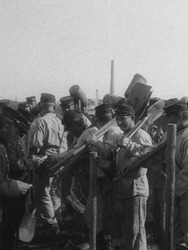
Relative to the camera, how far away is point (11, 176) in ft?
16.6

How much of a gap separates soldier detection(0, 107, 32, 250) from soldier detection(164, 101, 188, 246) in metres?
1.74

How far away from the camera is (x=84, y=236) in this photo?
6.89 m

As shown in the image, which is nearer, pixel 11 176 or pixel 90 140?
pixel 11 176

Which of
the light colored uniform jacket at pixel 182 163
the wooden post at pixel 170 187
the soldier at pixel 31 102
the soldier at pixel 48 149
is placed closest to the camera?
the wooden post at pixel 170 187

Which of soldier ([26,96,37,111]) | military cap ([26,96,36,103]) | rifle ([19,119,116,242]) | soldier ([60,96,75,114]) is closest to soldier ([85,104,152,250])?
rifle ([19,119,116,242])

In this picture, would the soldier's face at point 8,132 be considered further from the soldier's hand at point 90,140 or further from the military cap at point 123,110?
the military cap at point 123,110

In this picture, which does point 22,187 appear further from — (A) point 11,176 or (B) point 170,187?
(B) point 170,187

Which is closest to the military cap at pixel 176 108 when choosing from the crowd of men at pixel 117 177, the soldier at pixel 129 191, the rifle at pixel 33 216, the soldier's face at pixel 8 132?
the crowd of men at pixel 117 177

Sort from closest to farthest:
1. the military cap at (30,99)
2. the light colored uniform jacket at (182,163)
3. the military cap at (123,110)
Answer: the light colored uniform jacket at (182,163) → the military cap at (123,110) → the military cap at (30,99)

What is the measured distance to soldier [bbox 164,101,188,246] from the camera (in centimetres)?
475

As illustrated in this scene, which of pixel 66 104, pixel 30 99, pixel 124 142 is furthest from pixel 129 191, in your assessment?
pixel 30 99

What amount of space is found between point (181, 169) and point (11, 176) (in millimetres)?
1989

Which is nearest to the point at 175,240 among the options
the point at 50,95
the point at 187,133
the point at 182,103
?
the point at 187,133

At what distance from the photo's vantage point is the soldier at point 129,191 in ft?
16.6
